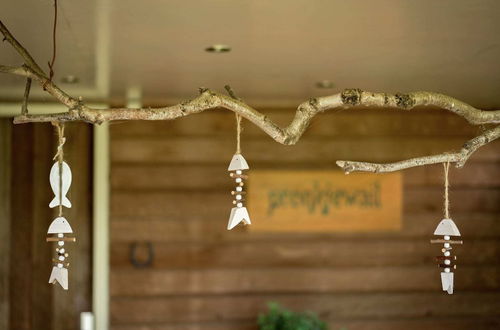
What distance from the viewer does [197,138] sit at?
6.03m

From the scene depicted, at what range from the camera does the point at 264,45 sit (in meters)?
4.00

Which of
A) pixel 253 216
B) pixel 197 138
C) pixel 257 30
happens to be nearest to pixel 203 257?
pixel 253 216

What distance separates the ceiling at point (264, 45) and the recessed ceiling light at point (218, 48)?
5 centimetres

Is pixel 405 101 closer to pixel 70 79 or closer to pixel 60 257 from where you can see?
pixel 60 257

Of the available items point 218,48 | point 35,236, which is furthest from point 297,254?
point 218,48

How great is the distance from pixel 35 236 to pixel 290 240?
78.1 inches

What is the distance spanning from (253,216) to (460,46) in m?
2.43

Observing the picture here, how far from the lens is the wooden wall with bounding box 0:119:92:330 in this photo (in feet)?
20.1

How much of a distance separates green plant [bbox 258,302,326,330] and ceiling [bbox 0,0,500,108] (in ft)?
5.20

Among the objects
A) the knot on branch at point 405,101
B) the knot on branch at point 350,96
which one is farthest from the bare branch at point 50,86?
the knot on branch at point 405,101

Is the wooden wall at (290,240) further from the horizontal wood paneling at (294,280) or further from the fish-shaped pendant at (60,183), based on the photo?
the fish-shaped pendant at (60,183)

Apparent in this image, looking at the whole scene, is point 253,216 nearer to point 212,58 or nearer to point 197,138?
point 197,138

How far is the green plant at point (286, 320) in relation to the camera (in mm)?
5660

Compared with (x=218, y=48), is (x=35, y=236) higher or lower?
lower
